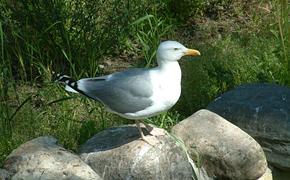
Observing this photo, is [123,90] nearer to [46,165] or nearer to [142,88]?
[142,88]

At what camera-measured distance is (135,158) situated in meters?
3.86

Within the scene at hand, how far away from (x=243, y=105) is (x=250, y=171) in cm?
51

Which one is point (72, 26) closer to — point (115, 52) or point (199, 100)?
point (115, 52)

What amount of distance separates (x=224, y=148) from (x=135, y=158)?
2.10ft

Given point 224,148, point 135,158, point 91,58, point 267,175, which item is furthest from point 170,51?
point 91,58

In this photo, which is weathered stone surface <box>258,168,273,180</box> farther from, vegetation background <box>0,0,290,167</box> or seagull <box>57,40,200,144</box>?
seagull <box>57,40,200,144</box>

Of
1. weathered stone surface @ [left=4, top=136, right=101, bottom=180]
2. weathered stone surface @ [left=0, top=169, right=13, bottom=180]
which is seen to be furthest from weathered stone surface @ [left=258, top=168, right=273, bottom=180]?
weathered stone surface @ [left=0, top=169, right=13, bottom=180]

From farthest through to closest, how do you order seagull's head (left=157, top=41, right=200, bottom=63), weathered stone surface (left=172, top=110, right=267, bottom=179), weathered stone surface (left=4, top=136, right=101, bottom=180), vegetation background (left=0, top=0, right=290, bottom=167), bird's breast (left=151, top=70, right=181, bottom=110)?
vegetation background (left=0, top=0, right=290, bottom=167) < weathered stone surface (left=172, top=110, right=267, bottom=179) < seagull's head (left=157, top=41, right=200, bottom=63) < bird's breast (left=151, top=70, right=181, bottom=110) < weathered stone surface (left=4, top=136, right=101, bottom=180)

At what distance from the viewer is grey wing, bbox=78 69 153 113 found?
3791 mm

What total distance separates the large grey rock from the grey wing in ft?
3.07

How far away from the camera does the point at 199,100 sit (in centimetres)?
509

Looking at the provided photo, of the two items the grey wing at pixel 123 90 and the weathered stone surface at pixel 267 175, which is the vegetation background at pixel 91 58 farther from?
the weathered stone surface at pixel 267 175

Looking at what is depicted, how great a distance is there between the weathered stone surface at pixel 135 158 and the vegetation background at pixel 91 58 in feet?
1.50

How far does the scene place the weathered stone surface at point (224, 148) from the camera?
13.7 feet
